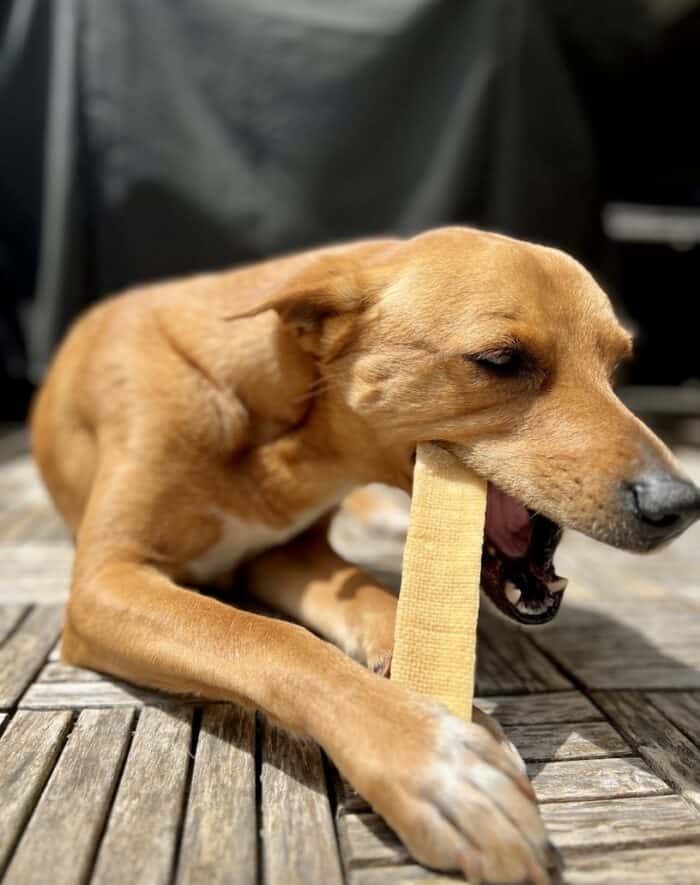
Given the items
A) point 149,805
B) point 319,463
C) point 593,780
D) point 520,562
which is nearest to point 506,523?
point 520,562

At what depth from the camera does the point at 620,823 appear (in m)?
1.28

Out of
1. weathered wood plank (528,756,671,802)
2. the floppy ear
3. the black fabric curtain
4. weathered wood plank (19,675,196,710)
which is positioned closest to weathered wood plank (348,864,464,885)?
weathered wood plank (528,756,671,802)

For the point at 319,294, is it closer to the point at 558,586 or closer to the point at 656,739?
the point at 558,586

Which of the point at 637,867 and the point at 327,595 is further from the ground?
the point at 637,867

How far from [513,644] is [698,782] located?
0.72 metres

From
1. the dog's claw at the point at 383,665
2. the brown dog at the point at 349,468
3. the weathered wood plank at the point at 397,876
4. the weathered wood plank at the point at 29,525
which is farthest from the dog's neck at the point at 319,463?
the weathered wood plank at the point at 29,525

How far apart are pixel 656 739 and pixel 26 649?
1.53m

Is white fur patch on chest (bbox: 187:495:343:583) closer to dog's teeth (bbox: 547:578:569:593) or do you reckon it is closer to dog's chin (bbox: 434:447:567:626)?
dog's chin (bbox: 434:447:567:626)

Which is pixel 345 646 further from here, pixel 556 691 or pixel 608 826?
pixel 608 826

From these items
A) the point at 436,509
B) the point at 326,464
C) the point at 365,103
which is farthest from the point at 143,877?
the point at 365,103

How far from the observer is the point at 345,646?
1912mm

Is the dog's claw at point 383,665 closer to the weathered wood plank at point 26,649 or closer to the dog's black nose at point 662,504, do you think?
the dog's black nose at point 662,504

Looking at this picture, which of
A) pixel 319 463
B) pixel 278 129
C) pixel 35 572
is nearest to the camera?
pixel 319 463

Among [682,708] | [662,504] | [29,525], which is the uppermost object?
[662,504]
